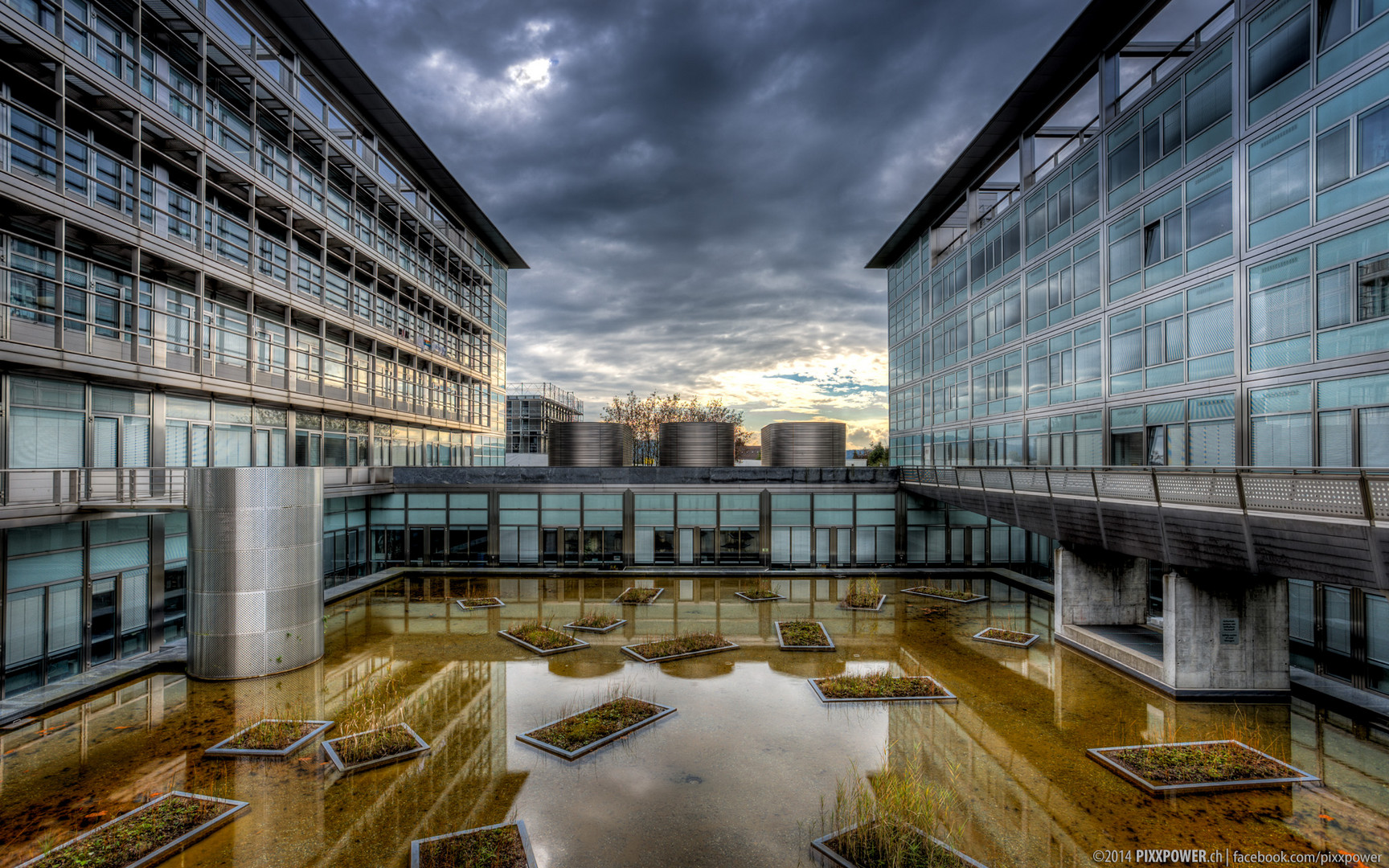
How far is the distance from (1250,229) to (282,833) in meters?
25.7

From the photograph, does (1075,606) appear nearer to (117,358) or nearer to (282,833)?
(282,833)

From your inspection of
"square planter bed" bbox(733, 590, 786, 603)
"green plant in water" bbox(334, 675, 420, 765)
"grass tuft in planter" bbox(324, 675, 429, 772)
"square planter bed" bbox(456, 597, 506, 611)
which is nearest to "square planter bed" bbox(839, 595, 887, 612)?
"square planter bed" bbox(733, 590, 786, 603)

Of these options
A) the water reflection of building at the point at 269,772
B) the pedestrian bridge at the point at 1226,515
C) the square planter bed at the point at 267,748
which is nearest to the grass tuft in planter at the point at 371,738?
the water reflection of building at the point at 269,772

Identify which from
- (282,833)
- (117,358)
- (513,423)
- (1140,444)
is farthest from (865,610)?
(513,423)

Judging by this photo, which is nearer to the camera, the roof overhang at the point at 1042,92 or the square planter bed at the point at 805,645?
the square planter bed at the point at 805,645

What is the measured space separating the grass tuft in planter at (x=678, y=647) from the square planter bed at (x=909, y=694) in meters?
3.71

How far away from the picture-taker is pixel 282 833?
29.2 feet

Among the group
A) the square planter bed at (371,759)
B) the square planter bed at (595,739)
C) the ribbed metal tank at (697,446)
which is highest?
the ribbed metal tank at (697,446)

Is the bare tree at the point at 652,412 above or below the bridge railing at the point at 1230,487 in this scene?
above

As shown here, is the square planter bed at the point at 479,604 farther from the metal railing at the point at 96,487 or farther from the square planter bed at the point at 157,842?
the square planter bed at the point at 157,842

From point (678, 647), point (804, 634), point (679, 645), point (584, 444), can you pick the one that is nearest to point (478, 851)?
point (678, 647)

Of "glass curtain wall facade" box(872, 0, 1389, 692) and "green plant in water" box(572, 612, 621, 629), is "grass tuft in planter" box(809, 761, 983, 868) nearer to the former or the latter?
"green plant in water" box(572, 612, 621, 629)

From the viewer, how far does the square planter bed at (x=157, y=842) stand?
8211 millimetres

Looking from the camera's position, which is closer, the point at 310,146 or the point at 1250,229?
the point at 1250,229
